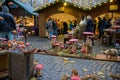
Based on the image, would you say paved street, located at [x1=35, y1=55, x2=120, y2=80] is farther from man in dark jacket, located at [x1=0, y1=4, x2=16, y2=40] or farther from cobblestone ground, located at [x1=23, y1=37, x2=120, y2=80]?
man in dark jacket, located at [x1=0, y1=4, x2=16, y2=40]

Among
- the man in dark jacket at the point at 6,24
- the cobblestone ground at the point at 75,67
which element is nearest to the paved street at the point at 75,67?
the cobblestone ground at the point at 75,67

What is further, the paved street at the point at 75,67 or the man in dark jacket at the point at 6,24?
the man in dark jacket at the point at 6,24

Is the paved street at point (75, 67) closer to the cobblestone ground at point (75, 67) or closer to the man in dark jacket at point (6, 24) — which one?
the cobblestone ground at point (75, 67)

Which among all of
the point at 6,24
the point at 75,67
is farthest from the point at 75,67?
the point at 6,24

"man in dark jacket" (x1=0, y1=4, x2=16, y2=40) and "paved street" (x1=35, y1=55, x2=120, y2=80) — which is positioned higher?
"man in dark jacket" (x1=0, y1=4, x2=16, y2=40)

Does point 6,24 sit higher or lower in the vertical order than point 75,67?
higher

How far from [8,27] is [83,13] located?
9752 mm

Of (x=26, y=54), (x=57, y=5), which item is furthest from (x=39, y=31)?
(x=26, y=54)

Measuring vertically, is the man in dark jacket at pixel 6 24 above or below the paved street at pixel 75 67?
above

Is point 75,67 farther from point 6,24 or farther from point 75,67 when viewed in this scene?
point 6,24

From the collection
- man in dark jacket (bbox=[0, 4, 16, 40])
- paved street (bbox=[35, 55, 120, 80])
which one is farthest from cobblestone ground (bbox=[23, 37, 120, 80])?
man in dark jacket (bbox=[0, 4, 16, 40])

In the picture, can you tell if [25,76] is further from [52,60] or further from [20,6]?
[20,6]

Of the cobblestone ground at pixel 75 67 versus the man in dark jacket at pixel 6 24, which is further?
the man in dark jacket at pixel 6 24

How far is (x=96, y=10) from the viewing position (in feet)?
58.0
